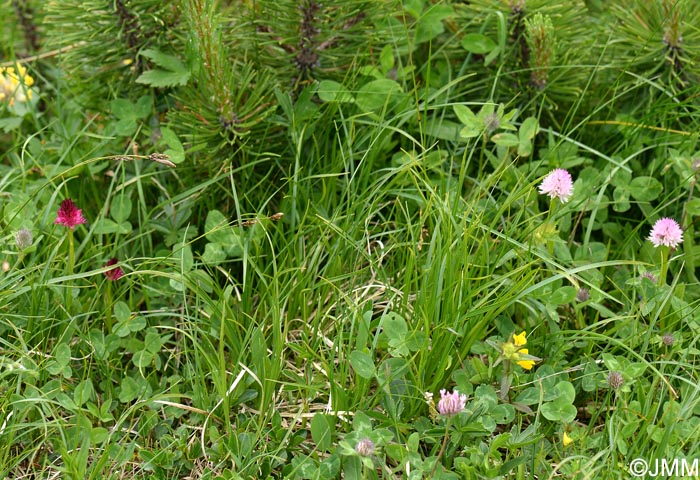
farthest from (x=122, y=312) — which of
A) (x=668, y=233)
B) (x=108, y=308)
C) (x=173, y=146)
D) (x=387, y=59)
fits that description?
(x=668, y=233)

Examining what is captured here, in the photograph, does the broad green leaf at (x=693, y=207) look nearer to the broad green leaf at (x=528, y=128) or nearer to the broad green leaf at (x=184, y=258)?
the broad green leaf at (x=528, y=128)

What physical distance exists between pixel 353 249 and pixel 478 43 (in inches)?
32.3

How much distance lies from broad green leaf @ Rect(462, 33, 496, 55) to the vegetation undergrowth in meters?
0.05

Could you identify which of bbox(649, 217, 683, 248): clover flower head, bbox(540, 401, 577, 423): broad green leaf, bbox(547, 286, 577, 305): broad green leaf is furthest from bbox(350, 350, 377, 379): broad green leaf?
bbox(649, 217, 683, 248): clover flower head

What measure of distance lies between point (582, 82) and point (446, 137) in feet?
1.67

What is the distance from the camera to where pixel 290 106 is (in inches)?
99.0

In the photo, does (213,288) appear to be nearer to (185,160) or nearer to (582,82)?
(185,160)

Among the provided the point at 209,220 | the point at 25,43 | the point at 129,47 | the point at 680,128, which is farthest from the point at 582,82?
the point at 25,43

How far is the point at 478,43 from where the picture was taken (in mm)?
2662

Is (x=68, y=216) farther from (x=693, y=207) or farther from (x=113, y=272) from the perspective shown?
(x=693, y=207)

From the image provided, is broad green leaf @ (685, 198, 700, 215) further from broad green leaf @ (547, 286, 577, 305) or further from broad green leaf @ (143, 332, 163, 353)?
broad green leaf @ (143, 332, 163, 353)

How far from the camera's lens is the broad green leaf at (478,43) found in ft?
8.70

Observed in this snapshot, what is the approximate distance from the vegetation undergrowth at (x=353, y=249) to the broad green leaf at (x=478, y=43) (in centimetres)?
5

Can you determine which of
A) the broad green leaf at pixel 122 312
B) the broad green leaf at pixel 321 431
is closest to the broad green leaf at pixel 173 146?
the broad green leaf at pixel 122 312
